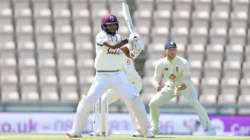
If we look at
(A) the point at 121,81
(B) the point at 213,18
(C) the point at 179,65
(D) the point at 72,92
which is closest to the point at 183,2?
(B) the point at 213,18

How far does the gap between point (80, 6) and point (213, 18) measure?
360cm

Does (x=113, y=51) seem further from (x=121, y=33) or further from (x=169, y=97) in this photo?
(x=121, y=33)

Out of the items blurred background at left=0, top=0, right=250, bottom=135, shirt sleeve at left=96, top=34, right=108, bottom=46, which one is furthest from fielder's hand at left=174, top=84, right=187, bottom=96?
blurred background at left=0, top=0, right=250, bottom=135

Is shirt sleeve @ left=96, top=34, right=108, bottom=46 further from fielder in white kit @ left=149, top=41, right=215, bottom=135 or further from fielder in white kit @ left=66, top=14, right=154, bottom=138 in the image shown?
fielder in white kit @ left=149, top=41, right=215, bottom=135

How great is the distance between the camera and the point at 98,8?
20562 millimetres

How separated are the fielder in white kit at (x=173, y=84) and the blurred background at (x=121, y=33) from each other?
14.3ft

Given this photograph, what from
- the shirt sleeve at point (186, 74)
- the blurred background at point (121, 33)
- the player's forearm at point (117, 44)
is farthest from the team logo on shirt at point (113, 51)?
the blurred background at point (121, 33)

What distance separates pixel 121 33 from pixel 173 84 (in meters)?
7.25

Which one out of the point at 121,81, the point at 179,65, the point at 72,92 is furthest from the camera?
the point at 72,92

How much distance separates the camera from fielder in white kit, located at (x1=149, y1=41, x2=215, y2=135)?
12398 mm

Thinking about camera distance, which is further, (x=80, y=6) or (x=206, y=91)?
(x=80, y=6)

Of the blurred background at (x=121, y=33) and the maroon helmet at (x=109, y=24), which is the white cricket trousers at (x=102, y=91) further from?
the blurred background at (x=121, y=33)

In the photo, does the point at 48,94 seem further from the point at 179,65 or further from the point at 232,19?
the point at 179,65

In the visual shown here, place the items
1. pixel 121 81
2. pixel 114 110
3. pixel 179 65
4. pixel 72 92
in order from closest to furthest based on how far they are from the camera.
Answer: pixel 121 81 → pixel 179 65 → pixel 114 110 → pixel 72 92
